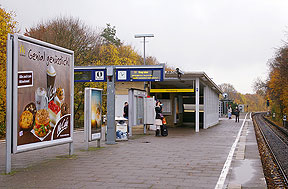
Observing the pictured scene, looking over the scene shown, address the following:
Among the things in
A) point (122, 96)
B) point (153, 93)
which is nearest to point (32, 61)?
point (122, 96)

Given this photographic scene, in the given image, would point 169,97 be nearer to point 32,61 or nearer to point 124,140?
point 124,140

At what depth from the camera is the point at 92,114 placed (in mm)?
11398

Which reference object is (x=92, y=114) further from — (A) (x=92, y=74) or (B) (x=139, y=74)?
(B) (x=139, y=74)

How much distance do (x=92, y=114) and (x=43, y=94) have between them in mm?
3081

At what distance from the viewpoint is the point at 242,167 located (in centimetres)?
830

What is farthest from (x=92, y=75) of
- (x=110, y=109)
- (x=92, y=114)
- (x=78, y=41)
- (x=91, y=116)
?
(x=78, y=41)

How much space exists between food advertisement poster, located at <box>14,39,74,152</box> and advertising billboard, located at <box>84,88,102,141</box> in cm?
136

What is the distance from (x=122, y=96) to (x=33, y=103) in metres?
13.0

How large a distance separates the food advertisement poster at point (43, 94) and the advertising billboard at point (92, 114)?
136cm

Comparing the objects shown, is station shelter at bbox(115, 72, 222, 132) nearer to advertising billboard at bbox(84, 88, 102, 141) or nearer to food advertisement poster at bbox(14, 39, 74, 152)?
advertising billboard at bbox(84, 88, 102, 141)

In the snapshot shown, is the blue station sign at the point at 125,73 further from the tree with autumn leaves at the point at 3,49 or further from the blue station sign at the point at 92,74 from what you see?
the tree with autumn leaves at the point at 3,49

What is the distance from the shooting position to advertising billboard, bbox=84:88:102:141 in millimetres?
11156

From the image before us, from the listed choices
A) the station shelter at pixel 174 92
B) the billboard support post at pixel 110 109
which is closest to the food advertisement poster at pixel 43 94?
the billboard support post at pixel 110 109

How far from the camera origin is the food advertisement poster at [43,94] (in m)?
7.65
